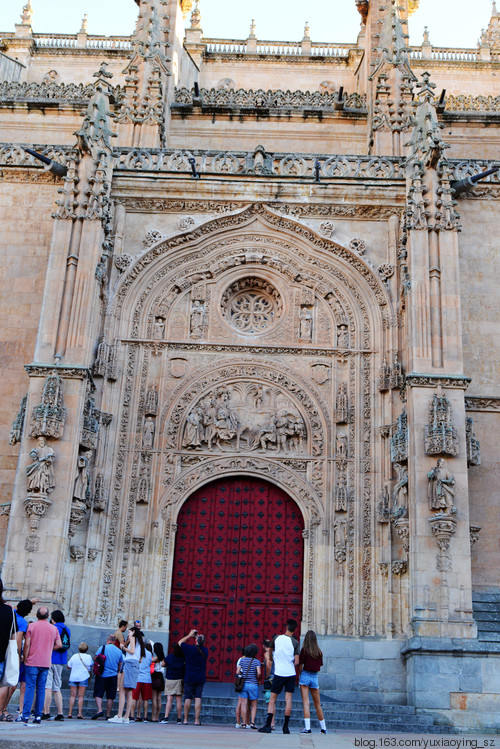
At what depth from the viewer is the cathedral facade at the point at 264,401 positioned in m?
15.8

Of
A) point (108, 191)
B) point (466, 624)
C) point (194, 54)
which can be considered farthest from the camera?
point (194, 54)

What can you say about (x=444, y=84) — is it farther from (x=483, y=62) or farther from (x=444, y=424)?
(x=444, y=424)

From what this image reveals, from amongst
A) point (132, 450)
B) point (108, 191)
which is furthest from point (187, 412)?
point (108, 191)

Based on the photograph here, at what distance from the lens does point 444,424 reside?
52.4ft

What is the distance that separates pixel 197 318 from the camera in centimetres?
1894

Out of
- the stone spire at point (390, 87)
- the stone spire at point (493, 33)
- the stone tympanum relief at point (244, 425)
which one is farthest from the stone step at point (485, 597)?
the stone spire at point (493, 33)

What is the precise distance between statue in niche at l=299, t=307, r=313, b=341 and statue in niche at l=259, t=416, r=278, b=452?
2.03 metres

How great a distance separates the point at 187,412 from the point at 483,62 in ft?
76.9

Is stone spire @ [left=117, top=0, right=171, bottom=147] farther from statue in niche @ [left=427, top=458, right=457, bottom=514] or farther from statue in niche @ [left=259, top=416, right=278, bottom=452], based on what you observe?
statue in niche @ [left=427, top=458, right=457, bottom=514]

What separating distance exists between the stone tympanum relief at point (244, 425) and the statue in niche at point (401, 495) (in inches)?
89.1

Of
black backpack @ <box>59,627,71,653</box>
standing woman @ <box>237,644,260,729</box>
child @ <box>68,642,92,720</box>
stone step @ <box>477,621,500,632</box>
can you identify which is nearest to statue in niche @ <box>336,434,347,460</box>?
stone step @ <box>477,621,500,632</box>

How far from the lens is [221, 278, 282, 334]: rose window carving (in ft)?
63.0

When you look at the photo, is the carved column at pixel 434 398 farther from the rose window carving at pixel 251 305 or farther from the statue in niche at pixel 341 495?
the rose window carving at pixel 251 305

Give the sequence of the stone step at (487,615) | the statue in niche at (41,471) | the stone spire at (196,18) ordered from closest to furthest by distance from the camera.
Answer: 1. the statue in niche at (41,471)
2. the stone step at (487,615)
3. the stone spire at (196,18)
